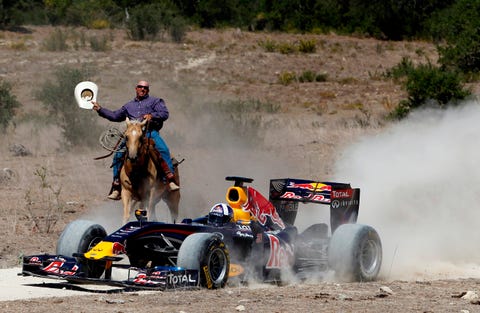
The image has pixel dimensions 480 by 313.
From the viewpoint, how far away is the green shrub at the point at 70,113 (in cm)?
2978

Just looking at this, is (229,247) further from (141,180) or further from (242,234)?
(141,180)

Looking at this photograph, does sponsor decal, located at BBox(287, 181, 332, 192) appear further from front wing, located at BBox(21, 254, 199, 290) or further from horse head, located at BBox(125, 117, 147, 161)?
front wing, located at BBox(21, 254, 199, 290)

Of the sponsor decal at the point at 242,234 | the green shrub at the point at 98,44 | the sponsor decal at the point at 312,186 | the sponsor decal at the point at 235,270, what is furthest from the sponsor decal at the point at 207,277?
the green shrub at the point at 98,44

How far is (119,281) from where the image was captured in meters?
12.1

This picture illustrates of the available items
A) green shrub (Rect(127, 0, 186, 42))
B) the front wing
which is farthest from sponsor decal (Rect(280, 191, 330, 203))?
green shrub (Rect(127, 0, 186, 42))

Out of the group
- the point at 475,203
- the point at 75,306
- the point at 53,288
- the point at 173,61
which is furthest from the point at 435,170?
the point at 173,61

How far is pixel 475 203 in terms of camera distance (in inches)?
757

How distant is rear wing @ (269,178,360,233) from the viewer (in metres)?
14.8

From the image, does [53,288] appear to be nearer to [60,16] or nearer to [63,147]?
[63,147]

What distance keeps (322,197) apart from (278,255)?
156cm

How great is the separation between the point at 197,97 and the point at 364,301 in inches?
1060

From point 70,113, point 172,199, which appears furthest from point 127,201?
point 70,113

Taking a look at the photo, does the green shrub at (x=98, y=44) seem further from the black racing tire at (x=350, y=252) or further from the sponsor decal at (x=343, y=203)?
the black racing tire at (x=350, y=252)

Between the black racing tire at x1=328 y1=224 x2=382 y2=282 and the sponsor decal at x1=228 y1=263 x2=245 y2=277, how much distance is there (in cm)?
126
